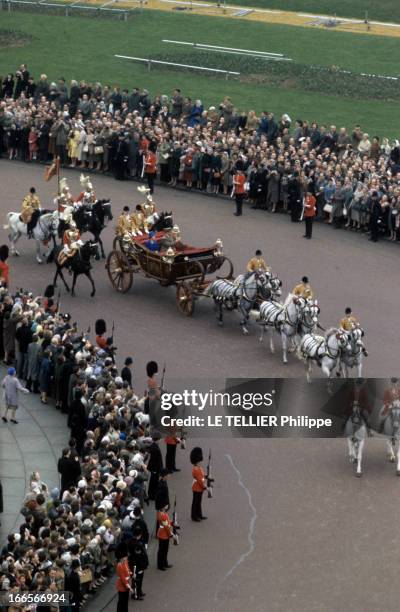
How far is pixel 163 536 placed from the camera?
92.9 ft

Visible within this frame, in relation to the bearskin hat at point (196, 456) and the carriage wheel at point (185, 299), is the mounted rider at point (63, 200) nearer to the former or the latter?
the carriage wheel at point (185, 299)

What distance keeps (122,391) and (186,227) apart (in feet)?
52.2

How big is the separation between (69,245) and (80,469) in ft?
38.2

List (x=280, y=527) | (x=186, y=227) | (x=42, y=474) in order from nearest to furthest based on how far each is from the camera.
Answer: (x=280, y=527) < (x=42, y=474) < (x=186, y=227)

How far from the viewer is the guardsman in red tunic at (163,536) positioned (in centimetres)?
2833

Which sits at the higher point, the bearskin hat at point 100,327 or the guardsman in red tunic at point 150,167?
the guardsman in red tunic at point 150,167

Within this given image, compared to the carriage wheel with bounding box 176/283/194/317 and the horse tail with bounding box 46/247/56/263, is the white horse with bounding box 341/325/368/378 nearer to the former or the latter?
the carriage wheel with bounding box 176/283/194/317

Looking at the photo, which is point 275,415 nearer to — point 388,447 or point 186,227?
point 388,447

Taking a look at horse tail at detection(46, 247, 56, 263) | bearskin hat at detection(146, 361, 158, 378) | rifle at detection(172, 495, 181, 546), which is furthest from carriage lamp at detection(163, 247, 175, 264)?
rifle at detection(172, 495, 181, 546)

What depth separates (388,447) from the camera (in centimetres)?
3272

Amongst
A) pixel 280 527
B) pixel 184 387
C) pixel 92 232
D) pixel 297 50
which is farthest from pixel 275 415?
pixel 297 50

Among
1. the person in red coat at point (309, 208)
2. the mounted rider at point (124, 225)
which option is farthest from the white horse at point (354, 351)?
the person in red coat at point (309, 208)

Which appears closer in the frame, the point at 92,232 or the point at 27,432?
the point at 27,432

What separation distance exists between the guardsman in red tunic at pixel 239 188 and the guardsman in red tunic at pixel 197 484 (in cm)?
1832
